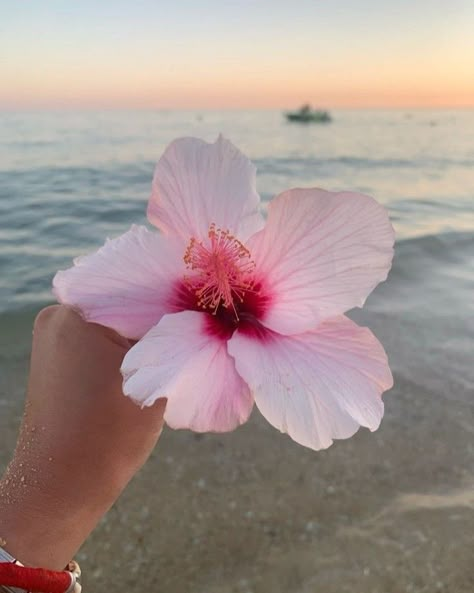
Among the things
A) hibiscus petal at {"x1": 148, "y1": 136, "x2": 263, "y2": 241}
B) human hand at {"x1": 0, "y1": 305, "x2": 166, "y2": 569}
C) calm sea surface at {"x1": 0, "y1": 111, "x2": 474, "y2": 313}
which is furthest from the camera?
calm sea surface at {"x1": 0, "y1": 111, "x2": 474, "y2": 313}

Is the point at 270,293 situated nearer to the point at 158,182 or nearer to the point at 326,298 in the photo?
the point at 326,298

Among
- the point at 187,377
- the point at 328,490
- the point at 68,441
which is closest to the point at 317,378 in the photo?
the point at 187,377

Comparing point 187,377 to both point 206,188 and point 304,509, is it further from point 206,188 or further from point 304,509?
point 304,509

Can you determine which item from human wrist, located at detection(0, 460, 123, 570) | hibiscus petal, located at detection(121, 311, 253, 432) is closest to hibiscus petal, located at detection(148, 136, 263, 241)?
hibiscus petal, located at detection(121, 311, 253, 432)

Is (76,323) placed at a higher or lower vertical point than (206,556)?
higher

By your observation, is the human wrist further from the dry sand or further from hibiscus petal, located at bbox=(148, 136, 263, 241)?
the dry sand

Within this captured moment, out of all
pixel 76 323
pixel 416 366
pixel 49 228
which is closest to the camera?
pixel 76 323

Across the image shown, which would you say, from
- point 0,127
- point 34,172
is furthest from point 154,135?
point 34,172
